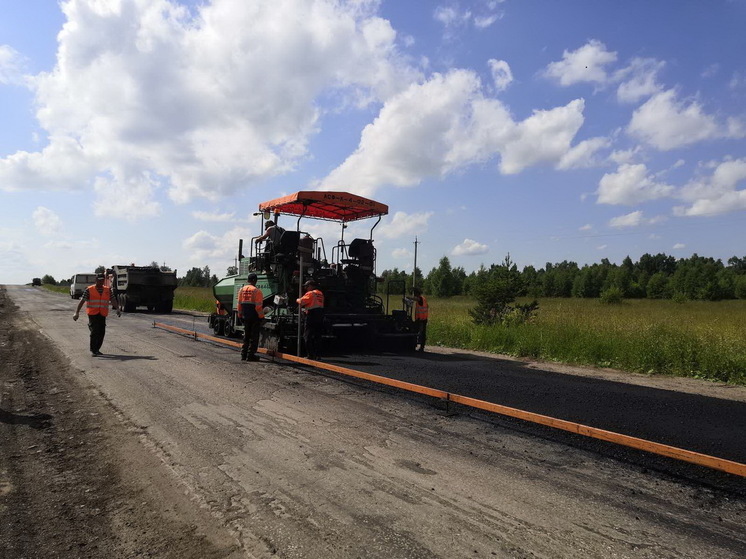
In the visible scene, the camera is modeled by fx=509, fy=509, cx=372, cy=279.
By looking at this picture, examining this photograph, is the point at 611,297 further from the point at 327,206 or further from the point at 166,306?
the point at 327,206

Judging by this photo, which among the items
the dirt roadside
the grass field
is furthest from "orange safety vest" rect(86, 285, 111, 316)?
the grass field

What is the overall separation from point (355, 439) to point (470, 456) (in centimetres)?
105

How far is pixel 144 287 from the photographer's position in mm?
24609

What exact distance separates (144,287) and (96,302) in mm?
15282

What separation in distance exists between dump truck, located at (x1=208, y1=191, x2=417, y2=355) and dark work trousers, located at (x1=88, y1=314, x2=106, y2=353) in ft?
9.17

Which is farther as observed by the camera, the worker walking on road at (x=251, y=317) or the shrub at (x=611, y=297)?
the shrub at (x=611, y=297)

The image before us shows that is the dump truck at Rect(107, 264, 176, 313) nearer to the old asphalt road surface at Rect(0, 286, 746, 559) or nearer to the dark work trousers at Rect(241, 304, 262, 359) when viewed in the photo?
the dark work trousers at Rect(241, 304, 262, 359)

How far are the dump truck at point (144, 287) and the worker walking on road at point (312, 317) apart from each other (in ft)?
59.2

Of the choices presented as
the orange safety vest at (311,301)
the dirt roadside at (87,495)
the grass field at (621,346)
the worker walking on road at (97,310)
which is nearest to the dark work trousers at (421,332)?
the grass field at (621,346)

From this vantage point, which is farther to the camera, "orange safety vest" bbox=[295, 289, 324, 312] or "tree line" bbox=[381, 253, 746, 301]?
"tree line" bbox=[381, 253, 746, 301]

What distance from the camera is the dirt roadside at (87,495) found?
2.81 metres

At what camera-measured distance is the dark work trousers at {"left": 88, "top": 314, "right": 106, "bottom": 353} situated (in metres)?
9.98

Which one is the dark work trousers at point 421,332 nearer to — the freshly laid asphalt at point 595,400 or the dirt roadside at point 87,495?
the freshly laid asphalt at point 595,400

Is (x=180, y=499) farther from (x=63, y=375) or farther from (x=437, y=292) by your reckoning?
(x=437, y=292)
